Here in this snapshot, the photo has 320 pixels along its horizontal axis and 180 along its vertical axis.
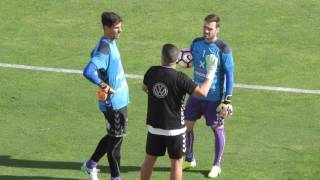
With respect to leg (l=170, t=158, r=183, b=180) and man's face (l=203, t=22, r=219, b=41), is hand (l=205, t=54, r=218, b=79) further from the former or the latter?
leg (l=170, t=158, r=183, b=180)

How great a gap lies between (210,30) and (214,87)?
2.71ft

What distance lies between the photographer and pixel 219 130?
11.3 m

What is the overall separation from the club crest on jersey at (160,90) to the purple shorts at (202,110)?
152cm

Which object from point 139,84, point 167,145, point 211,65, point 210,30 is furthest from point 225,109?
point 139,84

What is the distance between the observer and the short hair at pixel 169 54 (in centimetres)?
972

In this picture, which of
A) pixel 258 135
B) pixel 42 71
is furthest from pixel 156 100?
pixel 42 71

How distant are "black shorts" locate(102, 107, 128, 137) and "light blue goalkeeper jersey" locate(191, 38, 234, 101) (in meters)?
1.30

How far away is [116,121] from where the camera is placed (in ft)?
34.9

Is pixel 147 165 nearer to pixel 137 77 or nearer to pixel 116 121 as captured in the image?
pixel 116 121

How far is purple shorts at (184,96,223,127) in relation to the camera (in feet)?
37.0

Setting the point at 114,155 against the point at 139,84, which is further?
the point at 139,84

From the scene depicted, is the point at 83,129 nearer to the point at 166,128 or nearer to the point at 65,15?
the point at 166,128

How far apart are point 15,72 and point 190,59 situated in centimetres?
521

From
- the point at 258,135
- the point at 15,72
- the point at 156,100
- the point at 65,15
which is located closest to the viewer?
the point at 156,100
